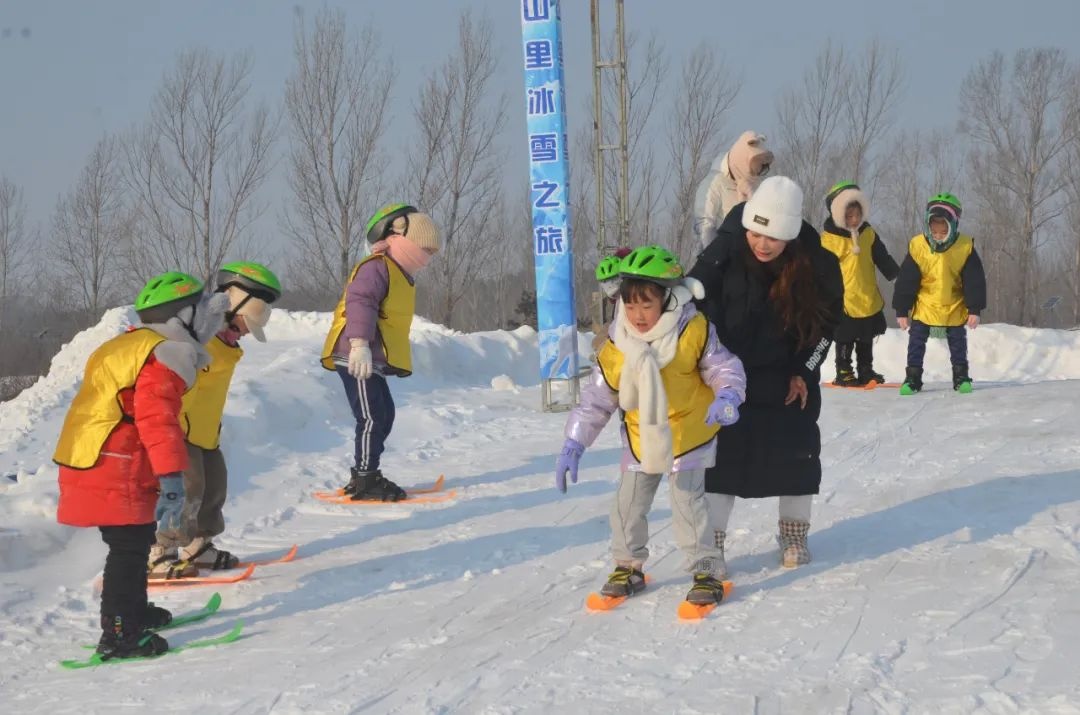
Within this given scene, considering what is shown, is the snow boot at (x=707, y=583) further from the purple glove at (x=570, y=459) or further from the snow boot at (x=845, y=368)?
the snow boot at (x=845, y=368)

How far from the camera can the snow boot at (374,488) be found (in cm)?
665

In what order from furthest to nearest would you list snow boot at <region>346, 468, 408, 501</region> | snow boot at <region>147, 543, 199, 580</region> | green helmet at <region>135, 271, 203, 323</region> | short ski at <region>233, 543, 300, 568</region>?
snow boot at <region>346, 468, 408, 501</region>
short ski at <region>233, 543, 300, 568</region>
snow boot at <region>147, 543, 199, 580</region>
green helmet at <region>135, 271, 203, 323</region>

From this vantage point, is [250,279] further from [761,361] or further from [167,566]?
[761,361]

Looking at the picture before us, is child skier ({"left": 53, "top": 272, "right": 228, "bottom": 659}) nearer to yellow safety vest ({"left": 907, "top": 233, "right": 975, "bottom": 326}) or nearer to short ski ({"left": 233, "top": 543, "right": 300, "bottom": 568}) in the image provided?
short ski ({"left": 233, "top": 543, "right": 300, "bottom": 568})

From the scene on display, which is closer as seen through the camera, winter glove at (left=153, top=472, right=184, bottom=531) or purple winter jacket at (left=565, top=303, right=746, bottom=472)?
winter glove at (left=153, top=472, right=184, bottom=531)

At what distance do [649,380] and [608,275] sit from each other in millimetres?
571

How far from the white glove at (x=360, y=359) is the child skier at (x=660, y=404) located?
8.27 feet

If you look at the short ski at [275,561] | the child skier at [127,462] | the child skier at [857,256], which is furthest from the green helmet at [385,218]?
the child skier at [857,256]

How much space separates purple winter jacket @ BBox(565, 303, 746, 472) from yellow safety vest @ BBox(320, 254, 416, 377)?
109 inches

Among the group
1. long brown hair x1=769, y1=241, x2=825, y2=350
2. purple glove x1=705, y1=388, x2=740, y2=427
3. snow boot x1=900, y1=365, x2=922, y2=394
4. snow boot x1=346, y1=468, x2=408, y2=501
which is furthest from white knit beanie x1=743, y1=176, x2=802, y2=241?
snow boot x1=900, y1=365, x2=922, y2=394

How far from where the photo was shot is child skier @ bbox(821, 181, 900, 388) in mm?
9695

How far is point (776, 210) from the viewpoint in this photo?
4422 mm

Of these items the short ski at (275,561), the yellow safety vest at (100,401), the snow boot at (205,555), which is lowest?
the short ski at (275,561)

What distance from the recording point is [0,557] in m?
5.18
